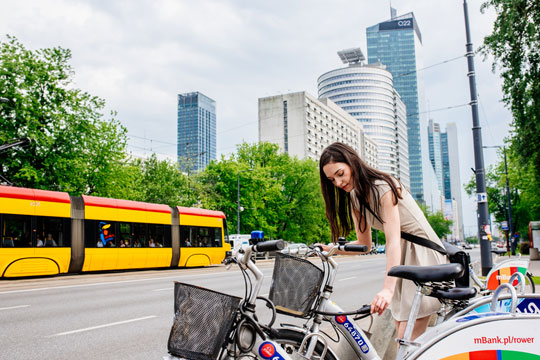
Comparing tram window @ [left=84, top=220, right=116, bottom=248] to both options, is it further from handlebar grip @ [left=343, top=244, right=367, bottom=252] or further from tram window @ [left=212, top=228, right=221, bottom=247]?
handlebar grip @ [left=343, top=244, right=367, bottom=252]

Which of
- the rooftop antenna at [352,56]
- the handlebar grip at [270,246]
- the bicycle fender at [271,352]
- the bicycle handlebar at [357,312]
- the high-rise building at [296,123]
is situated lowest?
the bicycle fender at [271,352]

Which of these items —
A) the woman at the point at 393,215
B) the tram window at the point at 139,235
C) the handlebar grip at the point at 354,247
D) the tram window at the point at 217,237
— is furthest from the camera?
the tram window at the point at 217,237

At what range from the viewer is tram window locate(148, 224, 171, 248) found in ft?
68.1

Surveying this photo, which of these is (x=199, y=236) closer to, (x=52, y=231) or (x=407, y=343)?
(x=52, y=231)

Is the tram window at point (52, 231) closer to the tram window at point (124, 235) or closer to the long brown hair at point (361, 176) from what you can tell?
the tram window at point (124, 235)

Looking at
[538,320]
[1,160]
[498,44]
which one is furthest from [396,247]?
[1,160]

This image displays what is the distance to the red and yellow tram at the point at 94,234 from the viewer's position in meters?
15.8

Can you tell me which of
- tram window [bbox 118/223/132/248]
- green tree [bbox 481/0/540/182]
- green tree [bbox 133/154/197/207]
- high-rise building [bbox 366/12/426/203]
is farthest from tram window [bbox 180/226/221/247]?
high-rise building [bbox 366/12/426/203]

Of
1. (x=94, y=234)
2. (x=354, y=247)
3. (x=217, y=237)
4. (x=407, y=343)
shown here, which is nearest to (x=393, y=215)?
(x=354, y=247)

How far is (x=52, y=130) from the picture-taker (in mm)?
26469

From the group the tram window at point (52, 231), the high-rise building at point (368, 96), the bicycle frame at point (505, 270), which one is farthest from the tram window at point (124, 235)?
the high-rise building at point (368, 96)

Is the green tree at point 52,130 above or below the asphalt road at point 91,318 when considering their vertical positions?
above

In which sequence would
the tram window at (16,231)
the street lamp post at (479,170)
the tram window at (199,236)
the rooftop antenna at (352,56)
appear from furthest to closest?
the rooftop antenna at (352,56), the tram window at (199,236), the tram window at (16,231), the street lamp post at (479,170)

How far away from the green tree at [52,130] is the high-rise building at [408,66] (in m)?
149
